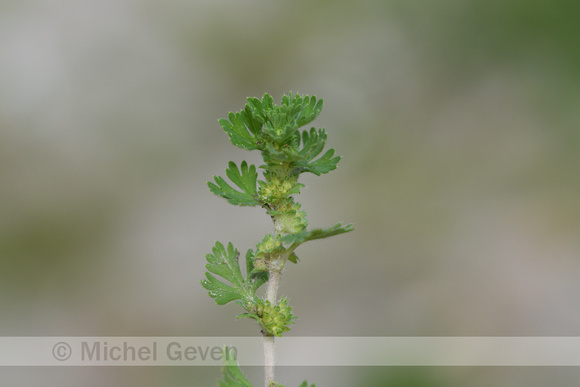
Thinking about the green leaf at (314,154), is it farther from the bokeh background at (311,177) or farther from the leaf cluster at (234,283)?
the bokeh background at (311,177)

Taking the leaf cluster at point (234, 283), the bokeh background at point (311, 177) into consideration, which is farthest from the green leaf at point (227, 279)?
the bokeh background at point (311, 177)

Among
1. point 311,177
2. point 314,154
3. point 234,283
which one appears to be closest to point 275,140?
point 314,154

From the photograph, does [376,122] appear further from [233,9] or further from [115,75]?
[115,75]

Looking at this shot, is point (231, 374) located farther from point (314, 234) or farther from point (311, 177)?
point (311, 177)

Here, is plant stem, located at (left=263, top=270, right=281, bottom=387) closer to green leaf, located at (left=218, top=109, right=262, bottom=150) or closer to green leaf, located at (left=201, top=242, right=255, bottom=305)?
green leaf, located at (left=201, top=242, right=255, bottom=305)

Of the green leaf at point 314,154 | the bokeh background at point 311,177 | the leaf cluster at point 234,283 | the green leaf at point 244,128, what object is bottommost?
the leaf cluster at point 234,283

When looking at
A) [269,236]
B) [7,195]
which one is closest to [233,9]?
[7,195]
